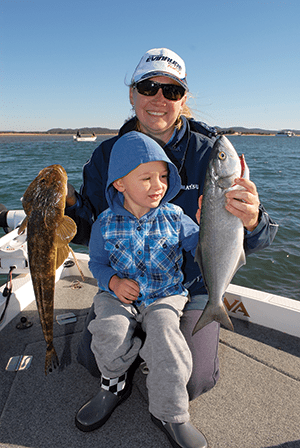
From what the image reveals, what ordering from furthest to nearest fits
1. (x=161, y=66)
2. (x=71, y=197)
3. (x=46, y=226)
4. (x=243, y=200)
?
(x=161, y=66) < (x=71, y=197) < (x=46, y=226) < (x=243, y=200)

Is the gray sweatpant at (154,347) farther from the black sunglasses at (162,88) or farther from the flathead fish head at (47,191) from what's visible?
the black sunglasses at (162,88)

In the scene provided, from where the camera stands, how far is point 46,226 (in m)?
2.44

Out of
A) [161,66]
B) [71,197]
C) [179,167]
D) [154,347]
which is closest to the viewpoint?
[154,347]

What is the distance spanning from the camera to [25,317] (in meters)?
3.88

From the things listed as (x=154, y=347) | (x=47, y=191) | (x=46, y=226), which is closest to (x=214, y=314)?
(x=154, y=347)

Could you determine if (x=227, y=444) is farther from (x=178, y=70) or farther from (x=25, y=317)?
(x=178, y=70)

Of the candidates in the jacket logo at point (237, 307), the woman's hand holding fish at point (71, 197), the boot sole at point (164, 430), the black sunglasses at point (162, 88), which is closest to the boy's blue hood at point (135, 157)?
the woman's hand holding fish at point (71, 197)

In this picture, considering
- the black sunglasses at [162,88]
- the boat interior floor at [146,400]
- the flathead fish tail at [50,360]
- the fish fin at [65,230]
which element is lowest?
the boat interior floor at [146,400]

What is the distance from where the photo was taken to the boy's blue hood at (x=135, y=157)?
2.51 m

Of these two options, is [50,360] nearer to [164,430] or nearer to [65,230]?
[164,430]

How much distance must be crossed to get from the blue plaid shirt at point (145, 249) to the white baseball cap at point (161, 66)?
4.49 feet

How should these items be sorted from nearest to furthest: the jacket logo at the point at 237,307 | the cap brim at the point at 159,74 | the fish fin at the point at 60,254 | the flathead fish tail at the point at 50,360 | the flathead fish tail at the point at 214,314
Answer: the flathead fish tail at the point at 214,314 → the fish fin at the point at 60,254 → the flathead fish tail at the point at 50,360 → the cap brim at the point at 159,74 → the jacket logo at the point at 237,307

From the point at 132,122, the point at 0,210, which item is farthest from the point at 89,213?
the point at 0,210

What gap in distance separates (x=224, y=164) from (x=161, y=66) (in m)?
1.56
